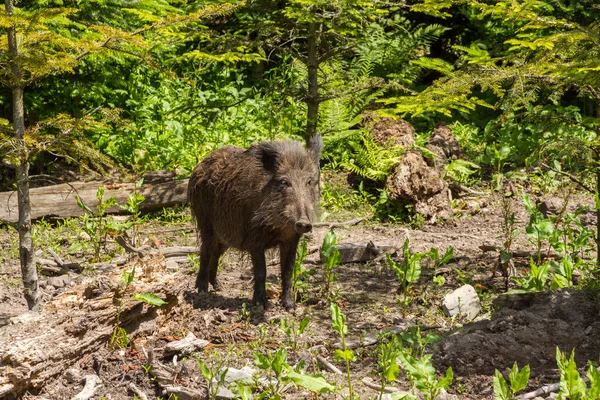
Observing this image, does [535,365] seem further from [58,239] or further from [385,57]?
[385,57]

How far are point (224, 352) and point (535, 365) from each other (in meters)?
2.17

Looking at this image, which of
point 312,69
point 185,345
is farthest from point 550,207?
point 185,345

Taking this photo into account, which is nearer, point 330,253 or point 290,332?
point 290,332

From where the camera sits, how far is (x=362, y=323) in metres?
6.23

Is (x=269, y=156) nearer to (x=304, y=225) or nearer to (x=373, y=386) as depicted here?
(x=304, y=225)

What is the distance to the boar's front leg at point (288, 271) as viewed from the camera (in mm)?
6461

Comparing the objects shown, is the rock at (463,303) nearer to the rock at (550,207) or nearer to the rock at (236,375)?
the rock at (236,375)

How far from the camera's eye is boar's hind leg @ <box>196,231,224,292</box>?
6.92 metres

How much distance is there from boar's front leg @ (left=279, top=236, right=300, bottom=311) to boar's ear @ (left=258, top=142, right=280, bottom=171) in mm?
657

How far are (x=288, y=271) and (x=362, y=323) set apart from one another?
0.78m

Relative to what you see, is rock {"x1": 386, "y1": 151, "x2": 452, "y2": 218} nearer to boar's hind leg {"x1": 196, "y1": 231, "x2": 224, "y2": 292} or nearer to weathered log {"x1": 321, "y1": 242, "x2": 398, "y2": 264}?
weathered log {"x1": 321, "y1": 242, "x2": 398, "y2": 264}

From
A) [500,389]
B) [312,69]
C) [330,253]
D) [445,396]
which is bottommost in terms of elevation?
[445,396]

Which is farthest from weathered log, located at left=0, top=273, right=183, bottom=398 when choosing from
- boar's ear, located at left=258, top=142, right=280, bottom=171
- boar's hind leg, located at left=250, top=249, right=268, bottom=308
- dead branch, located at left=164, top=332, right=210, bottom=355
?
boar's ear, located at left=258, top=142, right=280, bottom=171

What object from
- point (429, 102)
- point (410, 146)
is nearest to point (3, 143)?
point (429, 102)
